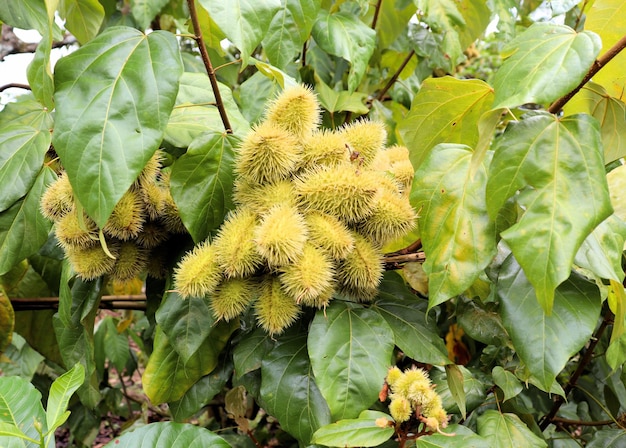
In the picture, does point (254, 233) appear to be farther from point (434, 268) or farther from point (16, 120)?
point (16, 120)

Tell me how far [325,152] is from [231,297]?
0.84ft

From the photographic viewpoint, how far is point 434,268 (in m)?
0.78

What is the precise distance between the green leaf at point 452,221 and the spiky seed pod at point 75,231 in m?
0.48

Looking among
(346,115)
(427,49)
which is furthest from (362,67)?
(427,49)

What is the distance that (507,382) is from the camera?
968mm

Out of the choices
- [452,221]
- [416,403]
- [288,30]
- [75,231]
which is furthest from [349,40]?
[416,403]

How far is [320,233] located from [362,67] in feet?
2.05

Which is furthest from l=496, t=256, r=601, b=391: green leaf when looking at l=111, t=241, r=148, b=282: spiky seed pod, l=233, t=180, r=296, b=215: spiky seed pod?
l=111, t=241, r=148, b=282: spiky seed pod

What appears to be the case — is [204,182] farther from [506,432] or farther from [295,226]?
[506,432]

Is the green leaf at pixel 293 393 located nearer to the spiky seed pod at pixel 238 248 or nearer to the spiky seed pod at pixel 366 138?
the spiky seed pod at pixel 238 248

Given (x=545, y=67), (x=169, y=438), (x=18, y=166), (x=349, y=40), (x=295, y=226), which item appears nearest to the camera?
(x=545, y=67)

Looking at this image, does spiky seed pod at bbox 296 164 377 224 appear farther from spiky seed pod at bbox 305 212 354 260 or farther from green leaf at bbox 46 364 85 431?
green leaf at bbox 46 364 85 431

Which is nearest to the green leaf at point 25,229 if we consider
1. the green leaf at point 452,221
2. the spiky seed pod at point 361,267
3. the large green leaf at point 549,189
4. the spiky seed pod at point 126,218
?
the spiky seed pod at point 126,218

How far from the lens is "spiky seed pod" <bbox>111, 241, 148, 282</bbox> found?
90cm
